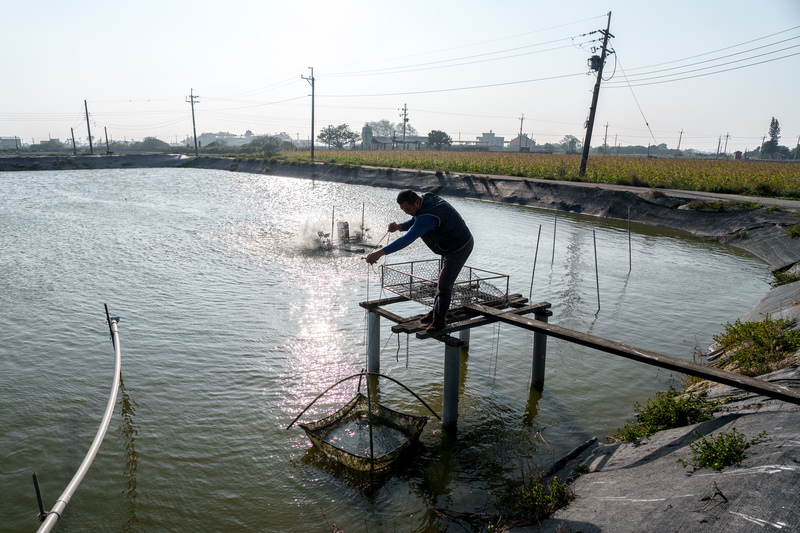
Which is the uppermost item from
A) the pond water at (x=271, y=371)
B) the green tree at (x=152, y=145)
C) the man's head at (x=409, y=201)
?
the green tree at (x=152, y=145)

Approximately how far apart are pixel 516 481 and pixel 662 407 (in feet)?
7.25

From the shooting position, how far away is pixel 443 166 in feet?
149

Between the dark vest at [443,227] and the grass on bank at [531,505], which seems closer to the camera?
the grass on bank at [531,505]

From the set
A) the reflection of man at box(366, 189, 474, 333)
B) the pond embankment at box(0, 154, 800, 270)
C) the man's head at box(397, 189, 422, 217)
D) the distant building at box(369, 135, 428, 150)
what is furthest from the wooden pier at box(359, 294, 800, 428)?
the distant building at box(369, 135, 428, 150)

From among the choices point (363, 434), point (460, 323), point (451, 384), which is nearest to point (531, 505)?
point (451, 384)

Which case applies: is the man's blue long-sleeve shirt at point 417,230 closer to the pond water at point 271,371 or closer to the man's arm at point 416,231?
the man's arm at point 416,231

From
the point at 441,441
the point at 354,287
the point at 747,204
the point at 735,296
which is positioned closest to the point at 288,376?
the point at 441,441

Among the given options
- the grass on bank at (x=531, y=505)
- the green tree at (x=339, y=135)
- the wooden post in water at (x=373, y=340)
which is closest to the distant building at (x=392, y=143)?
the green tree at (x=339, y=135)

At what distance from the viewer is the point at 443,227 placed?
20.6ft

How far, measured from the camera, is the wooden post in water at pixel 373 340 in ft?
27.5

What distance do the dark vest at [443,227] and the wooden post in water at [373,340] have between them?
2329 millimetres

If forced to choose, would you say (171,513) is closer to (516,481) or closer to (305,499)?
(305,499)

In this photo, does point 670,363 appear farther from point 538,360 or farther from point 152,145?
point 152,145

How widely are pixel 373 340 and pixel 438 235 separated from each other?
117 inches
